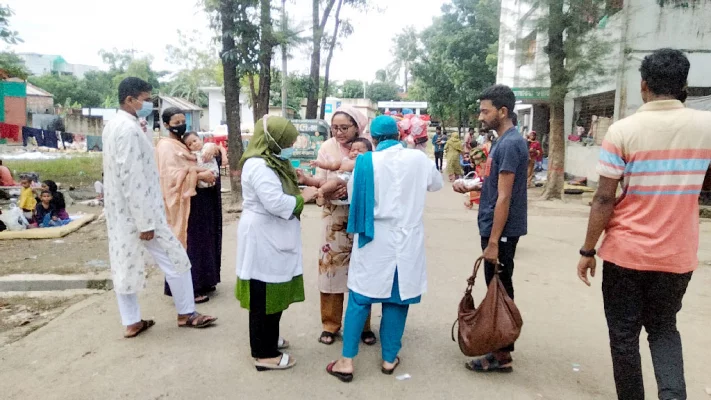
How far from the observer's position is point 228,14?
9.75 meters

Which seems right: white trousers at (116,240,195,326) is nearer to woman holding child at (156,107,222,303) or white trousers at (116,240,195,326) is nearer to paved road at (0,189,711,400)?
paved road at (0,189,711,400)

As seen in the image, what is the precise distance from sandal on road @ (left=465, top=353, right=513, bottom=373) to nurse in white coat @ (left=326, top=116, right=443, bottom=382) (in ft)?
1.93

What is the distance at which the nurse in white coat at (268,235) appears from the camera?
10.6 ft

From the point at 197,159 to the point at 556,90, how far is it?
9.76m

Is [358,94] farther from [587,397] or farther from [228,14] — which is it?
[587,397]

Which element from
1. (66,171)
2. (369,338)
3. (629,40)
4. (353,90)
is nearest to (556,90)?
(629,40)

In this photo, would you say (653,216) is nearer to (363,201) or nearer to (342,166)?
(363,201)

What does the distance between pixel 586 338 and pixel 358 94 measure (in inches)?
2432

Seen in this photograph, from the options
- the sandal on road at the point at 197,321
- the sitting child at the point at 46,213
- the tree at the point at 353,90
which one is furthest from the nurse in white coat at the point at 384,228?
the tree at the point at 353,90

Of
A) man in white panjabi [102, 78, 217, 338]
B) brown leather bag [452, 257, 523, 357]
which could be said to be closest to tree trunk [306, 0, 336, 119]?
man in white panjabi [102, 78, 217, 338]

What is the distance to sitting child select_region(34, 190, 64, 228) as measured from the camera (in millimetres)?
8211

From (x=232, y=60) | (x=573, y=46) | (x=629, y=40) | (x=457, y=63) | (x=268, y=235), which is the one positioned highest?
(x=457, y=63)

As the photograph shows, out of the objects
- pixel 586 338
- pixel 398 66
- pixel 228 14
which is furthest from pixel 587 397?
pixel 398 66

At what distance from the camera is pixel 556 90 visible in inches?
480
